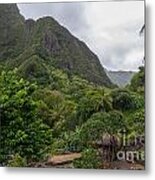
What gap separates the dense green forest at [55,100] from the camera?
264 centimetres

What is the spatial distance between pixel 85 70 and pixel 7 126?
1.53ft

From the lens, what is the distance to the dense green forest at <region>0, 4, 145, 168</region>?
2.64 meters

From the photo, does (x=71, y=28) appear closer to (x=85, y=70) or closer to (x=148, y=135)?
(x=85, y=70)

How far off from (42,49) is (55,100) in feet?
0.84

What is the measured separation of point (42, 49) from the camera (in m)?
2.72

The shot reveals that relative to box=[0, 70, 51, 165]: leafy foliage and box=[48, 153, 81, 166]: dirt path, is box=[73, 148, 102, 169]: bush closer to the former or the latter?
box=[48, 153, 81, 166]: dirt path

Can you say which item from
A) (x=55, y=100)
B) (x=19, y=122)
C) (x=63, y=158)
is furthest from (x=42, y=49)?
(x=63, y=158)

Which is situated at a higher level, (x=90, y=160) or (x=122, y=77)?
(x=122, y=77)

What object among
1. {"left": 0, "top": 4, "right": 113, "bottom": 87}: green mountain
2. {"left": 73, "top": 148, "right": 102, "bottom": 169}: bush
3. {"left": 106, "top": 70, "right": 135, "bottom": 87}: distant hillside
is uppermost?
{"left": 0, "top": 4, "right": 113, "bottom": 87}: green mountain

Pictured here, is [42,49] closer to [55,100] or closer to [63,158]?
[55,100]

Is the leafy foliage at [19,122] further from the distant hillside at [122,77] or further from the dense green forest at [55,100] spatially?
the distant hillside at [122,77]

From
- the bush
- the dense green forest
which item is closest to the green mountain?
the dense green forest

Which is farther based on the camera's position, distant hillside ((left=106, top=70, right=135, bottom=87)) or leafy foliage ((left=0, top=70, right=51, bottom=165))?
leafy foliage ((left=0, top=70, right=51, bottom=165))

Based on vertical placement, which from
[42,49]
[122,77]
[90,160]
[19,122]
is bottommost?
[90,160]
